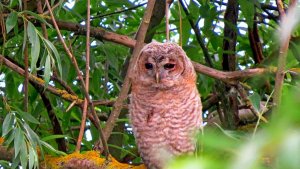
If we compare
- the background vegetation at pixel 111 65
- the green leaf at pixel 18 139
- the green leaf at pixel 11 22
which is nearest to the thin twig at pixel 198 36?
the background vegetation at pixel 111 65

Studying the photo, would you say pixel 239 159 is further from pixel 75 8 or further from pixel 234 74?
pixel 75 8

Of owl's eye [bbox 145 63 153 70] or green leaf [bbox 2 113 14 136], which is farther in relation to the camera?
owl's eye [bbox 145 63 153 70]

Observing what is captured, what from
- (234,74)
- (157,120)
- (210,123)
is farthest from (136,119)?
(234,74)

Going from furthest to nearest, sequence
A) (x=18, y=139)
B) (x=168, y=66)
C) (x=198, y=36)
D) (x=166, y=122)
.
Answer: (x=198, y=36) < (x=168, y=66) < (x=166, y=122) < (x=18, y=139)

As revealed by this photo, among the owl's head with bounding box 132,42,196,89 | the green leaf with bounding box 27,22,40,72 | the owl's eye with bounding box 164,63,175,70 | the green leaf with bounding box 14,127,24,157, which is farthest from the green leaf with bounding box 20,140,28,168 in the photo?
the owl's eye with bounding box 164,63,175,70

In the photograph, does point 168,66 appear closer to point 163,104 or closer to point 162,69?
point 162,69

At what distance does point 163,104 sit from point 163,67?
205mm

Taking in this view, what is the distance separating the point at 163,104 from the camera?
2443 mm

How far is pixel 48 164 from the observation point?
204 centimetres

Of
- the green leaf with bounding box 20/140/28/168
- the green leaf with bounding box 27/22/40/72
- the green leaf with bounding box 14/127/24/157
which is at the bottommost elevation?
the green leaf with bounding box 20/140/28/168

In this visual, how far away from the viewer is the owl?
2.34m

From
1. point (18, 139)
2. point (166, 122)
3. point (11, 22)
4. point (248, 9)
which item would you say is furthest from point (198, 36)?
point (18, 139)

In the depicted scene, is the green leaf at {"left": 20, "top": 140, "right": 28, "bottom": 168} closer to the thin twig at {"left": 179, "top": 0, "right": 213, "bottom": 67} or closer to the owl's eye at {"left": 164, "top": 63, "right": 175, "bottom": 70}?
the owl's eye at {"left": 164, "top": 63, "right": 175, "bottom": 70}

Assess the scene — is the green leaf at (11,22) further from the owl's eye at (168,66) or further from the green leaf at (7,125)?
the owl's eye at (168,66)
